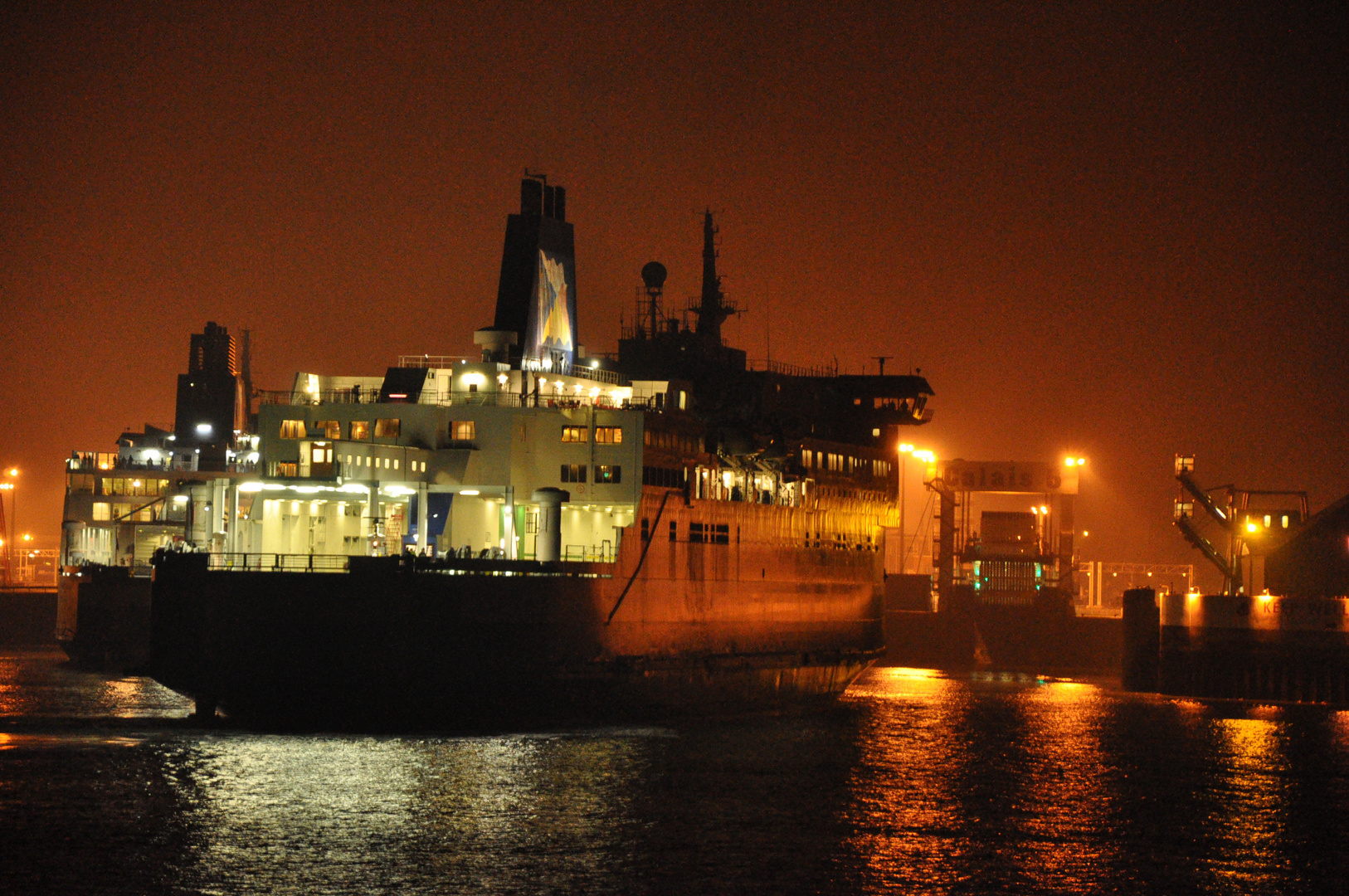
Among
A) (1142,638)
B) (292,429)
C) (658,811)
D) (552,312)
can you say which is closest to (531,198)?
(552,312)

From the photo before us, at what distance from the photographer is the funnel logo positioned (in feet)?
154

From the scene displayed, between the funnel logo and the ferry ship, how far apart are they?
0.08 m

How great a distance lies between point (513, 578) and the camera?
121 ft

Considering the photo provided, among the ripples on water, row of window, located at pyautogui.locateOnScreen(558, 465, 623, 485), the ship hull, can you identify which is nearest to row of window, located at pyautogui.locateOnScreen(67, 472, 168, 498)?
the ripples on water

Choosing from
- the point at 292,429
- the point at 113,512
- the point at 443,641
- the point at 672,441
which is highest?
the point at 672,441

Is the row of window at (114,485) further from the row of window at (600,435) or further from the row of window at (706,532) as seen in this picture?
the row of window at (600,435)

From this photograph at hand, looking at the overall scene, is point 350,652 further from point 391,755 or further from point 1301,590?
point 1301,590

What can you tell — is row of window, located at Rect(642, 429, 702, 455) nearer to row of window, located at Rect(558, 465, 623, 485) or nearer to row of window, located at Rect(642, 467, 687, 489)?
row of window, located at Rect(642, 467, 687, 489)

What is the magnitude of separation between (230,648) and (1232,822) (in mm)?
22656

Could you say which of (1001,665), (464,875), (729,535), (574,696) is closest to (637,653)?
(574,696)

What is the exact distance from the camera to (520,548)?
4169 centimetres

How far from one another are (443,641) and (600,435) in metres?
8.78

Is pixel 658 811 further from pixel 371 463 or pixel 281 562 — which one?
pixel 371 463

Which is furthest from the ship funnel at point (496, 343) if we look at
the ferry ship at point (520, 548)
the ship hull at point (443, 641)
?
Result: the ship hull at point (443, 641)
